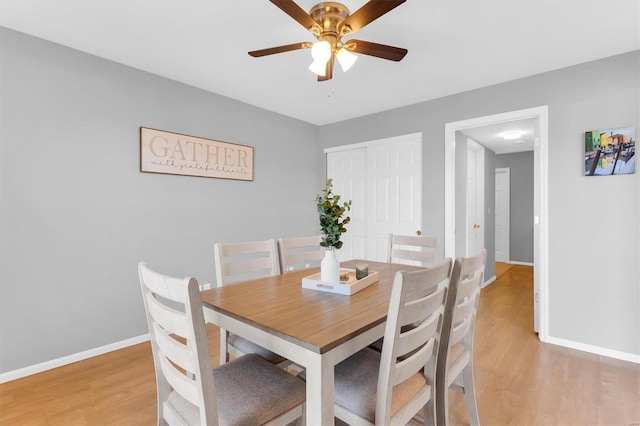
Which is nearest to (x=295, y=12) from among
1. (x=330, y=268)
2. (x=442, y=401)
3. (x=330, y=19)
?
(x=330, y=19)

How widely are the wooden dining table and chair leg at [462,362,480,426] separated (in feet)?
1.94

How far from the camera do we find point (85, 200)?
2.45 m

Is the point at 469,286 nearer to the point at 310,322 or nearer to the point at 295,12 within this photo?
the point at 310,322

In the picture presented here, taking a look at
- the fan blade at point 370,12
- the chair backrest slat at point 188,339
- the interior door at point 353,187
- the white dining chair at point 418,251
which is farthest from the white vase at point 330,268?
the interior door at point 353,187

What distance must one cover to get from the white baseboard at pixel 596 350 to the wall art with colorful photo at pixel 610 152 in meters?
1.45

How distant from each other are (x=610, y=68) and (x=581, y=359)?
7.87ft

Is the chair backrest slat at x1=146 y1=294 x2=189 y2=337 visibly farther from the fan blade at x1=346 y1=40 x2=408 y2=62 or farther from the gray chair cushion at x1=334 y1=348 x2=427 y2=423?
the fan blade at x1=346 y1=40 x2=408 y2=62

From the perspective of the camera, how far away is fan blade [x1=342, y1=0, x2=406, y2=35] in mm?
1412

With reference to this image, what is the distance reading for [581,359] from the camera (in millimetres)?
2422

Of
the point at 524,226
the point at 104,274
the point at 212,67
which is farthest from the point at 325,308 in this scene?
the point at 524,226

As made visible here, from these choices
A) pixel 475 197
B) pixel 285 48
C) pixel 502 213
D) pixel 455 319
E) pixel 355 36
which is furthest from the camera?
pixel 502 213

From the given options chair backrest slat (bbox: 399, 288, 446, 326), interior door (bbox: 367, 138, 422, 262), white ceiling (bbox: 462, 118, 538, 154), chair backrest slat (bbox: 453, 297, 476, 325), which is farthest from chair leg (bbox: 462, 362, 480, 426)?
white ceiling (bbox: 462, 118, 538, 154)

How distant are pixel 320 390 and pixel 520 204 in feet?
21.9

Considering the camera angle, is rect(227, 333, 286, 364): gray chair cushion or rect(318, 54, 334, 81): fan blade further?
rect(318, 54, 334, 81): fan blade
